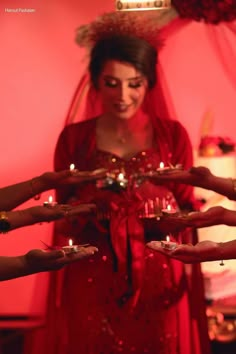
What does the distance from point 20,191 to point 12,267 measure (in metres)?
0.33

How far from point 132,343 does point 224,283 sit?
30 cm

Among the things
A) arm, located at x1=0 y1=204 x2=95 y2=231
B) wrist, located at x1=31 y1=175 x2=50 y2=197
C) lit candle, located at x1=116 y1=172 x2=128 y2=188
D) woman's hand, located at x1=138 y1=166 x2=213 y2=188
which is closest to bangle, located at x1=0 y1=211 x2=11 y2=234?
arm, located at x1=0 y1=204 x2=95 y2=231

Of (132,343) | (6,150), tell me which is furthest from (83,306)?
(6,150)

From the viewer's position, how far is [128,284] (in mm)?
1368

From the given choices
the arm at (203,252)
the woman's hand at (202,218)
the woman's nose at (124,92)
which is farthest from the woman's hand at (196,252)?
the woman's nose at (124,92)

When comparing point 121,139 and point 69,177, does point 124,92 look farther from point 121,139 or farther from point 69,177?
point 69,177

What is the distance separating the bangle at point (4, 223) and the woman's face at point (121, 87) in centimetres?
41

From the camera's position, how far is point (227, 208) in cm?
140

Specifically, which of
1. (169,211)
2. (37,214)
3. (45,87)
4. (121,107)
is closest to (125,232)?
(169,211)

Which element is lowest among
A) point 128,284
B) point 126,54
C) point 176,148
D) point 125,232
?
point 128,284

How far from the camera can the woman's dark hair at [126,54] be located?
1411mm

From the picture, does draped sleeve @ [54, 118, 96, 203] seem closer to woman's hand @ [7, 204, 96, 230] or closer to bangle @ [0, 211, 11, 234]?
woman's hand @ [7, 204, 96, 230]

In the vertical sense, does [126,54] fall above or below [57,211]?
above

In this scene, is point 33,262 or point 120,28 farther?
point 120,28
